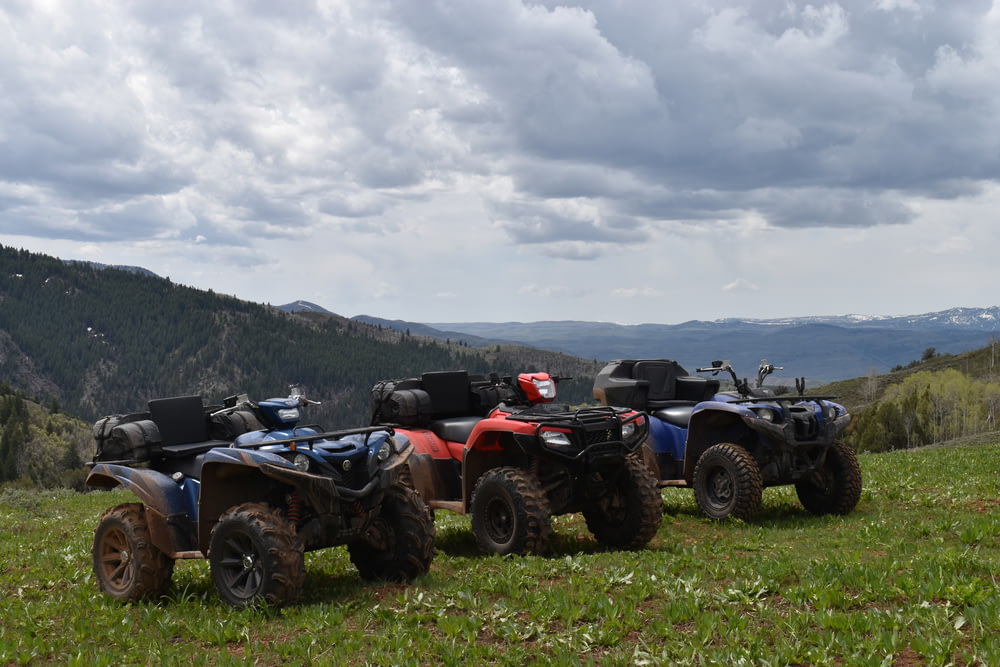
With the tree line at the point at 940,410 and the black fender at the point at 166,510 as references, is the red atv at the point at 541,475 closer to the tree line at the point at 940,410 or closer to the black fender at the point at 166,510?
the black fender at the point at 166,510

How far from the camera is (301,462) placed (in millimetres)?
8828

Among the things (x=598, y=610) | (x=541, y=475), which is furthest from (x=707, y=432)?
(x=598, y=610)

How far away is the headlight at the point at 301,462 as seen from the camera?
28.9 ft

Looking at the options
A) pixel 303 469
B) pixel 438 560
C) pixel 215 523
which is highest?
pixel 303 469

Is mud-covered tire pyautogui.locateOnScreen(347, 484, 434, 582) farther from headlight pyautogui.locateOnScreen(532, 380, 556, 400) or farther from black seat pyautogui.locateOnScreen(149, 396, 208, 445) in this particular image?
headlight pyautogui.locateOnScreen(532, 380, 556, 400)

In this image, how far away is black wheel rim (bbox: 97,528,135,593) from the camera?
404 inches

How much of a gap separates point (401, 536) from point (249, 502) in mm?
1636

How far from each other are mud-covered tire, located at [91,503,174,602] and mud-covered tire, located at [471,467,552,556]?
12.4 feet

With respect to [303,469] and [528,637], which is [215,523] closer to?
[303,469]

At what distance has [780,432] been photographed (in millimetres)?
13219

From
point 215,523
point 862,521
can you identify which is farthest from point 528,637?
point 862,521

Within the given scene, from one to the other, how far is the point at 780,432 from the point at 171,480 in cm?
840

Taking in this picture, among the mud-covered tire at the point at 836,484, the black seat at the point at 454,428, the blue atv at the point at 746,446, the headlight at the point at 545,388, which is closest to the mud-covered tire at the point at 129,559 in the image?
the black seat at the point at 454,428

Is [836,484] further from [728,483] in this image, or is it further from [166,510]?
[166,510]
